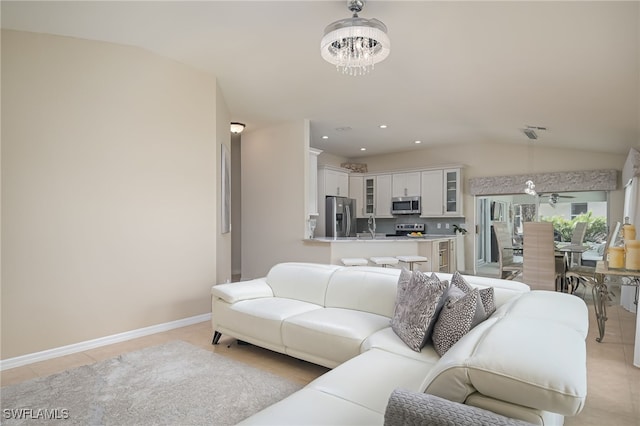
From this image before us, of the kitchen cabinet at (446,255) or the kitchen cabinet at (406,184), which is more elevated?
the kitchen cabinet at (406,184)

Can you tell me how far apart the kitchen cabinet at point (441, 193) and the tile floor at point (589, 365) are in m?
3.73

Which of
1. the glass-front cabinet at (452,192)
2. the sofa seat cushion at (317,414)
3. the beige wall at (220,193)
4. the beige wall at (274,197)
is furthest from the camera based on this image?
the glass-front cabinet at (452,192)

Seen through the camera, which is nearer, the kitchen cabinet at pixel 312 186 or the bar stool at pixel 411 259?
the bar stool at pixel 411 259

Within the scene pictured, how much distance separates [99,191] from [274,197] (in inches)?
121

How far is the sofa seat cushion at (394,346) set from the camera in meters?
2.02

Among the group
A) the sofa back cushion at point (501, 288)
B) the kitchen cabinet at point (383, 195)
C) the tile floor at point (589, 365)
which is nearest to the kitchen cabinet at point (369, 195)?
the kitchen cabinet at point (383, 195)

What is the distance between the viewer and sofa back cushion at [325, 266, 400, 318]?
2.83m

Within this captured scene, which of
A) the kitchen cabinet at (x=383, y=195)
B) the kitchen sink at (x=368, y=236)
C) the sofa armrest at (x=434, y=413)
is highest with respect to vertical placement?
the kitchen cabinet at (x=383, y=195)

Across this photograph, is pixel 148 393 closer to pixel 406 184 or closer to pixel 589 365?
pixel 589 365

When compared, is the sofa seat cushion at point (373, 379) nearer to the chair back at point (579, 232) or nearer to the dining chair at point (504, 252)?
the dining chair at point (504, 252)

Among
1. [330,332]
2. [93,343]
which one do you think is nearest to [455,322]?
[330,332]

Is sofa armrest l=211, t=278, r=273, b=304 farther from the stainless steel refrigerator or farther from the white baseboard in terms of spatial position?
the stainless steel refrigerator

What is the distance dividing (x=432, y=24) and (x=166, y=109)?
112 inches

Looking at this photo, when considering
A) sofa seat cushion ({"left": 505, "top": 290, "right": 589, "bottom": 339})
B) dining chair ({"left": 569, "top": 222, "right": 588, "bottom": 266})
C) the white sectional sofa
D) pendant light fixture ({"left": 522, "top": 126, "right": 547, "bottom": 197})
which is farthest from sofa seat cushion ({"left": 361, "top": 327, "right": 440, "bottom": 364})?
dining chair ({"left": 569, "top": 222, "right": 588, "bottom": 266})
